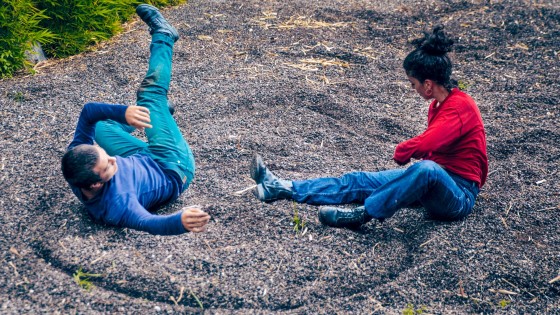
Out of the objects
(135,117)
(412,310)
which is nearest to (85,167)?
(135,117)

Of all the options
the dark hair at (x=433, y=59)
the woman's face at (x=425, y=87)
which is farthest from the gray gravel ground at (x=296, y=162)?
the dark hair at (x=433, y=59)

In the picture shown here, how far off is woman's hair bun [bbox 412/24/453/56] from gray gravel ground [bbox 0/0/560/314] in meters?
1.12

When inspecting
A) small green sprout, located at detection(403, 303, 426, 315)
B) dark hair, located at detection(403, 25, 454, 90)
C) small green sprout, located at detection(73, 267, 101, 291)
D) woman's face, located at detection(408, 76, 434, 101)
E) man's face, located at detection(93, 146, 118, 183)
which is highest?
dark hair, located at detection(403, 25, 454, 90)

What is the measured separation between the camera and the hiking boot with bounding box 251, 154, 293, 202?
12.9 feet

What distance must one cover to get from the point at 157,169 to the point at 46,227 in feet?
2.62

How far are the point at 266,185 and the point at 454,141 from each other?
126 cm

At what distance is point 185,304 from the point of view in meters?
3.22

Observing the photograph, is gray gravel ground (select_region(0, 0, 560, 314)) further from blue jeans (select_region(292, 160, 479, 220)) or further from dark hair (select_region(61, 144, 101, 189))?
dark hair (select_region(61, 144, 101, 189))

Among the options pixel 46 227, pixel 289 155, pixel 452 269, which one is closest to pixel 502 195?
pixel 452 269

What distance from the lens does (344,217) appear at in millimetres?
3734

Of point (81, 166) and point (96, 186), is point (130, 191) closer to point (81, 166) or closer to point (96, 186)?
point (96, 186)

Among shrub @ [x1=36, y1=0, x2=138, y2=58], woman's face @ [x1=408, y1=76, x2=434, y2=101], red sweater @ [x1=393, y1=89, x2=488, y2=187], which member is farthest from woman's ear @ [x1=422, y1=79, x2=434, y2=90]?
shrub @ [x1=36, y1=0, x2=138, y2=58]

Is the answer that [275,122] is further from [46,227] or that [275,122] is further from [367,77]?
[46,227]

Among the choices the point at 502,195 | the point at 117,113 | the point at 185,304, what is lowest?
the point at 185,304
